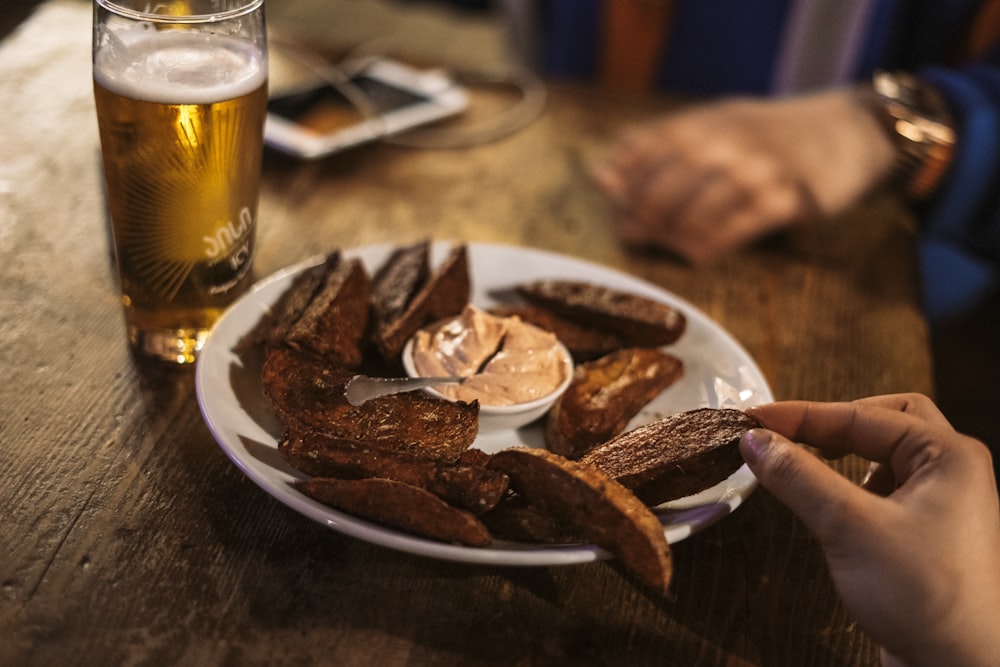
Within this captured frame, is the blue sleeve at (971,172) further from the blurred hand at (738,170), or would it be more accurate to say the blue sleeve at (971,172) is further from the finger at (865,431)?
the finger at (865,431)

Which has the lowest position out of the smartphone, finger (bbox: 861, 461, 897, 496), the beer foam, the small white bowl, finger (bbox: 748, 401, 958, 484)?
the smartphone

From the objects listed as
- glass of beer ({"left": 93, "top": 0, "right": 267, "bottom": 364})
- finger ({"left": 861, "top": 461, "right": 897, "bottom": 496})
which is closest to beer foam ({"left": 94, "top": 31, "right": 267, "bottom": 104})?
glass of beer ({"left": 93, "top": 0, "right": 267, "bottom": 364})

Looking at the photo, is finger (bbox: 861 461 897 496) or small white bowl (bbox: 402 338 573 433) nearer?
finger (bbox: 861 461 897 496)

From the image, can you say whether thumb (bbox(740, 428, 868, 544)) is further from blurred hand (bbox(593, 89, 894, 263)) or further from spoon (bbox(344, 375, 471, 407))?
blurred hand (bbox(593, 89, 894, 263))

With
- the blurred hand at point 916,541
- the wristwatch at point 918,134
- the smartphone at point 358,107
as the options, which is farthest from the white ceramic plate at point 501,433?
the wristwatch at point 918,134

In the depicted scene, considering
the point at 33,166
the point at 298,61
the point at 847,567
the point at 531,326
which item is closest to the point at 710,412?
the point at 847,567

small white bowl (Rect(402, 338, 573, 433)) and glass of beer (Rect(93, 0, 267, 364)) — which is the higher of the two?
glass of beer (Rect(93, 0, 267, 364))

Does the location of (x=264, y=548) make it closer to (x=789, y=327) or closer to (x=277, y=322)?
(x=277, y=322)

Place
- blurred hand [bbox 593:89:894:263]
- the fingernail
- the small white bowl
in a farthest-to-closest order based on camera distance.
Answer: blurred hand [bbox 593:89:894:263]
the small white bowl
the fingernail
